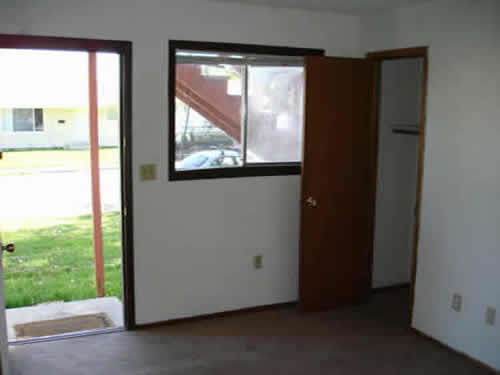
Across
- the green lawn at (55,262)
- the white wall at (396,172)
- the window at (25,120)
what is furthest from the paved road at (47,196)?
the white wall at (396,172)

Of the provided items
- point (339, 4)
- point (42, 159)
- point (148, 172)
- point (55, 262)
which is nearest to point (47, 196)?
point (42, 159)

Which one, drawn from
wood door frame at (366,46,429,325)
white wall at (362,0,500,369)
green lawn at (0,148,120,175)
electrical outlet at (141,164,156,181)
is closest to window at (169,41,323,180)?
electrical outlet at (141,164,156,181)

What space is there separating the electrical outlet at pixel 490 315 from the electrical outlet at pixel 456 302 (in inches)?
8.0

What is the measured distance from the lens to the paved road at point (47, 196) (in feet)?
21.3

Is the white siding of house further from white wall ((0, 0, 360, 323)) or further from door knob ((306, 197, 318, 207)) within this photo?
door knob ((306, 197, 318, 207))

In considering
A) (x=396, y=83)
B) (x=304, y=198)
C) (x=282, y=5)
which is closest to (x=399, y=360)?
(x=304, y=198)

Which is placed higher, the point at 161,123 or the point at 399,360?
the point at 161,123

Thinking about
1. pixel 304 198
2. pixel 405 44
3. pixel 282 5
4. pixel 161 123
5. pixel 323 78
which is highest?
pixel 282 5

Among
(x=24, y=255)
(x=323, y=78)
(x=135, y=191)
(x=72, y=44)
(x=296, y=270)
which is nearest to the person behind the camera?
(x=72, y=44)

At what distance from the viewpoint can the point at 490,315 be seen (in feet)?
10.00

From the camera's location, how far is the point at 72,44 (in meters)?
3.16

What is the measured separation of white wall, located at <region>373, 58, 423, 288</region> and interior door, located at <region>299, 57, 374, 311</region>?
0.31 metres

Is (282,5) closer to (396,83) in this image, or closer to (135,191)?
(396,83)

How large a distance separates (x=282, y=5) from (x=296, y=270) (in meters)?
2.11
